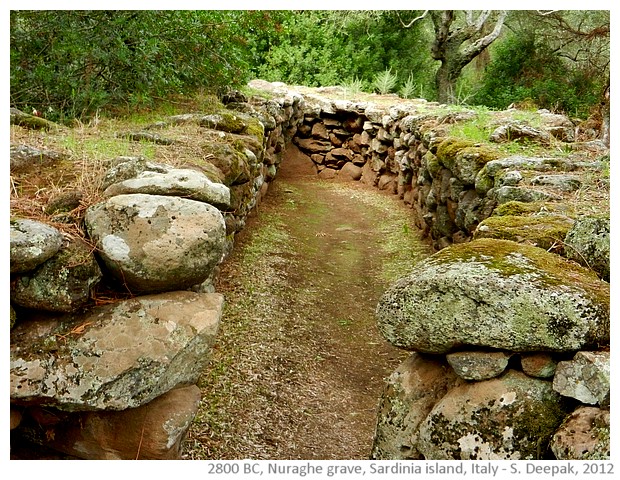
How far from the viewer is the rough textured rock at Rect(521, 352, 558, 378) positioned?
245 centimetres

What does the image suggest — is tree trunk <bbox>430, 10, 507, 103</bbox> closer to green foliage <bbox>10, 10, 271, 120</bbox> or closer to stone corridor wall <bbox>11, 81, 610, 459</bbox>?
green foliage <bbox>10, 10, 271, 120</bbox>

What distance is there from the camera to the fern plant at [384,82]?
15.7m

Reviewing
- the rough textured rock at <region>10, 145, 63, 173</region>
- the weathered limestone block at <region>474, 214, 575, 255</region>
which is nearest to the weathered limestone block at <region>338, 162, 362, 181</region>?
the weathered limestone block at <region>474, 214, 575, 255</region>

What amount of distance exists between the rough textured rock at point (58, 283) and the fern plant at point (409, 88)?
1332 centimetres

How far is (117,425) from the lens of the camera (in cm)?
286

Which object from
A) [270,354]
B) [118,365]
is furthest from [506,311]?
[270,354]

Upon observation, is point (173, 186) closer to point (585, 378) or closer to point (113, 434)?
point (113, 434)

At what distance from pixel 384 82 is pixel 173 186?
13.3 metres

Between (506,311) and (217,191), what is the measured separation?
5.53 ft

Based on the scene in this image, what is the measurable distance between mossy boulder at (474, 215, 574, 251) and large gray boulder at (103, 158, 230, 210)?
1589 mm

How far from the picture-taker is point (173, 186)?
3176 mm

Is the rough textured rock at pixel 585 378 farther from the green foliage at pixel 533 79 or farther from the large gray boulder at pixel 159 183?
the green foliage at pixel 533 79
